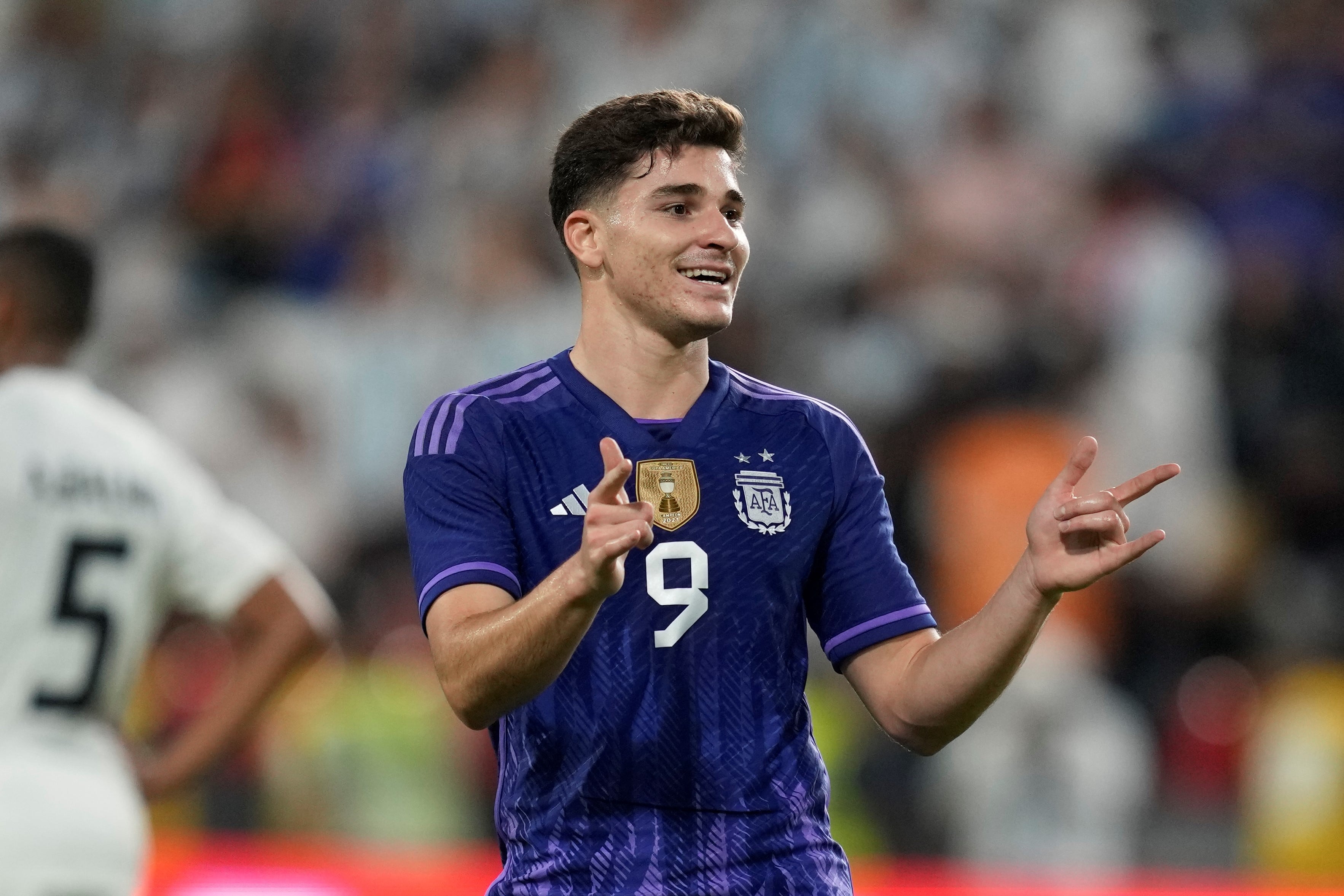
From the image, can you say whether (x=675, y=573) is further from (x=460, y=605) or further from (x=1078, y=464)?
(x=1078, y=464)

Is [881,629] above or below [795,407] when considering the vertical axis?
below

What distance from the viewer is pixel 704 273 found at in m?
3.49

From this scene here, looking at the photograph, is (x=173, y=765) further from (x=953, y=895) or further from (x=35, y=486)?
(x=953, y=895)

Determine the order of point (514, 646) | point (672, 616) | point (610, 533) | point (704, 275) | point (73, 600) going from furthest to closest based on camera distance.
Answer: point (73, 600) → point (704, 275) → point (672, 616) → point (514, 646) → point (610, 533)

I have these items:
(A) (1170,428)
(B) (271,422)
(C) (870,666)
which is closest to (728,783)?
(C) (870,666)

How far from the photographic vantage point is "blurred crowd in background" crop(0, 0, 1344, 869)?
7.85 metres

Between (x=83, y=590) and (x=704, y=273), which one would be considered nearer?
(x=704, y=273)

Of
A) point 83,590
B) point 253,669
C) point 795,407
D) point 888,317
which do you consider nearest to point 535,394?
point 795,407

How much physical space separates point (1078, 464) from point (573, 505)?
87cm

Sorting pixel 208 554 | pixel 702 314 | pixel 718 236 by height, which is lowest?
pixel 208 554

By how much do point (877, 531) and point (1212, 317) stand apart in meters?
5.95

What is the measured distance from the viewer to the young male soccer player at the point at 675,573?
10.4 feet

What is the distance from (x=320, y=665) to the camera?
8.32 metres

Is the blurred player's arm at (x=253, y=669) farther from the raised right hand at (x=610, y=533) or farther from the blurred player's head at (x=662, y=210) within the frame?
the raised right hand at (x=610, y=533)
